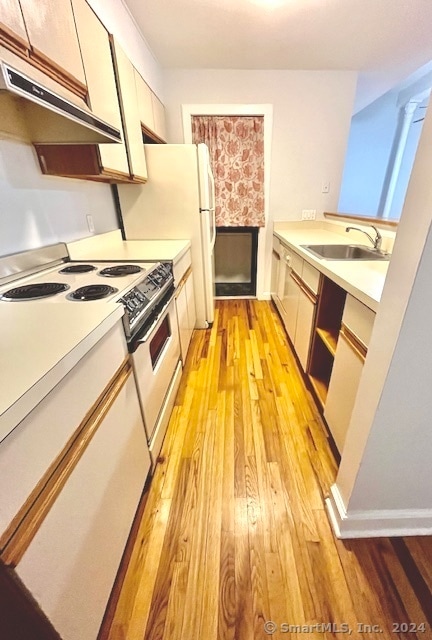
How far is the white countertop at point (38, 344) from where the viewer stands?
0.49m

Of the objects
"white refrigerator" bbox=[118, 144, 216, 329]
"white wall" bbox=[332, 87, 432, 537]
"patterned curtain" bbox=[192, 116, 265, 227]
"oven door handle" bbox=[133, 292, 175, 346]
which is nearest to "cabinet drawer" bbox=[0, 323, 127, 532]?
"oven door handle" bbox=[133, 292, 175, 346]

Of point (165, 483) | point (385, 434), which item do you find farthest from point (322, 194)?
point (165, 483)

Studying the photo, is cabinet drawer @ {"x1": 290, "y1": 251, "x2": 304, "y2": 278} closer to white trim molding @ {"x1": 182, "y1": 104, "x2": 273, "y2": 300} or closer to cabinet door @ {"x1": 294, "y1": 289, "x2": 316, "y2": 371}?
cabinet door @ {"x1": 294, "y1": 289, "x2": 316, "y2": 371}

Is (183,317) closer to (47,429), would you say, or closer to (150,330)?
(150,330)

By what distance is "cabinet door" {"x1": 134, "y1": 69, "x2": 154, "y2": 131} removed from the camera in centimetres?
187

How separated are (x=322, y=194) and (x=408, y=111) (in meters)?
2.02

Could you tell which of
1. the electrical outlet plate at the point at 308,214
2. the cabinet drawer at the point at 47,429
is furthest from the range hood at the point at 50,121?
the electrical outlet plate at the point at 308,214

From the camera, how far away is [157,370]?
1.35 metres

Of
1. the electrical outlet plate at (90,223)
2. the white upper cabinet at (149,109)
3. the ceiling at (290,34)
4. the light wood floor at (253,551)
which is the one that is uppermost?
the ceiling at (290,34)

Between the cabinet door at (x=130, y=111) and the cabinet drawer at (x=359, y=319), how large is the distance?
5.18ft

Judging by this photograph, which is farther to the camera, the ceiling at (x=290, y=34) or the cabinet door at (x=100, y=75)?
the ceiling at (x=290, y=34)

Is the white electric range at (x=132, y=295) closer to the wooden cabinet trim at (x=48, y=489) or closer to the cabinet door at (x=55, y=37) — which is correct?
the wooden cabinet trim at (x=48, y=489)

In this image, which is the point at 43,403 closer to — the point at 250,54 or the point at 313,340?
the point at 313,340

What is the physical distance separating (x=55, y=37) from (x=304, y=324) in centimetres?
187
